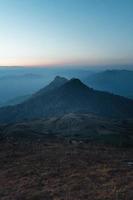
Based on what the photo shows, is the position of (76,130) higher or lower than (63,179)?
lower

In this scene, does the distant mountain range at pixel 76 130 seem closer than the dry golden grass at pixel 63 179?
No

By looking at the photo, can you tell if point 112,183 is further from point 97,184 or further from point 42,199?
point 42,199

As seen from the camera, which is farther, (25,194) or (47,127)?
(47,127)

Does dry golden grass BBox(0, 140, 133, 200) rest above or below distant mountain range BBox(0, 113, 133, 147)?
above

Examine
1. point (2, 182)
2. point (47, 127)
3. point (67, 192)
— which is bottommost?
point (47, 127)

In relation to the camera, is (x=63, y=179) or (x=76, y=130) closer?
(x=63, y=179)

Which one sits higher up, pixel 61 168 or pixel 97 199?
pixel 97 199

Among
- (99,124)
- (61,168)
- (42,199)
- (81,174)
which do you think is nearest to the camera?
(42,199)

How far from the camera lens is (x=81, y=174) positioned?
2748 centimetres

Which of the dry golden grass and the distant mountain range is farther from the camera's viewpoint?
the distant mountain range

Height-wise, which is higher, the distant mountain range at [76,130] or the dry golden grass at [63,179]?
the dry golden grass at [63,179]

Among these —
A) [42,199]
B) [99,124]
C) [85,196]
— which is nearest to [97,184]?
[85,196]

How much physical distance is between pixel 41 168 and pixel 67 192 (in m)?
10.2

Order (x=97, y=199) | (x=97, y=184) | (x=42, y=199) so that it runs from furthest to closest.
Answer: (x=97, y=184) < (x=42, y=199) < (x=97, y=199)
